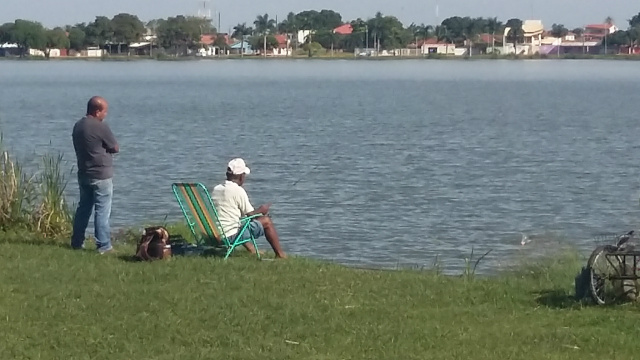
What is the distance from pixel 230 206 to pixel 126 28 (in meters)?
160

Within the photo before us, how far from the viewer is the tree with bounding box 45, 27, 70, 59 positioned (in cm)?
16050

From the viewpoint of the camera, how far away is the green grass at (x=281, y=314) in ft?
26.0

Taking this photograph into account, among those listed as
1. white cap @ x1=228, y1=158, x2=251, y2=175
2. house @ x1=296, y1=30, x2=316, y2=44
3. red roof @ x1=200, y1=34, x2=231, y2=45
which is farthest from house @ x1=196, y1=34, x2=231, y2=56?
white cap @ x1=228, y1=158, x2=251, y2=175

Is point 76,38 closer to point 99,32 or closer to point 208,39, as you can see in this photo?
point 99,32

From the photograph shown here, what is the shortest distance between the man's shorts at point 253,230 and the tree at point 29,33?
151611mm

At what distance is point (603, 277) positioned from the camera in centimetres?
931

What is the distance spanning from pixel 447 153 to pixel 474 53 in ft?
531

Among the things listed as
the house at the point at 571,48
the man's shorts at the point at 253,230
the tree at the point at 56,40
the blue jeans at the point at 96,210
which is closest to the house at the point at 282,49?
the tree at the point at 56,40

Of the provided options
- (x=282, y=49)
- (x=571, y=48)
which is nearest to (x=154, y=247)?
(x=282, y=49)

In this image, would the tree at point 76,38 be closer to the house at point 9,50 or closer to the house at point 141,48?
the house at point 9,50

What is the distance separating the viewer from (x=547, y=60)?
178m

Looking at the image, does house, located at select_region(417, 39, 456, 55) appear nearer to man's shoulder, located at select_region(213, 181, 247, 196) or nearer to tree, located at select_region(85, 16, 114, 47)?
tree, located at select_region(85, 16, 114, 47)

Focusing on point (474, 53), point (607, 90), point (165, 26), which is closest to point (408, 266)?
point (607, 90)

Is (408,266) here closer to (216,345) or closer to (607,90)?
(216,345)
